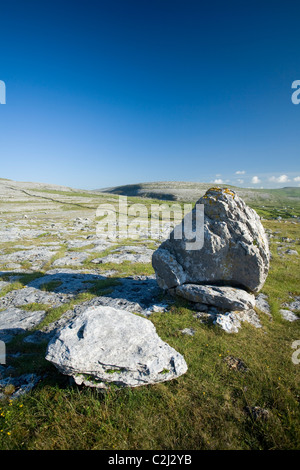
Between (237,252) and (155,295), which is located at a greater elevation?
(237,252)

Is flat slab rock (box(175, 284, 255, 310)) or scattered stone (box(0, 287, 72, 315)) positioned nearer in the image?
flat slab rock (box(175, 284, 255, 310))

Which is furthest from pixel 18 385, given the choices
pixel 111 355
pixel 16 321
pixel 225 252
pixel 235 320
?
pixel 225 252

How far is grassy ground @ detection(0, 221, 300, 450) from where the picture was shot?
17.3ft

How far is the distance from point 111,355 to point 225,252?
8.29 m

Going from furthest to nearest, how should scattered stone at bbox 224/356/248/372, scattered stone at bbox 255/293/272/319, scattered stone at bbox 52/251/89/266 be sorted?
1. scattered stone at bbox 52/251/89/266
2. scattered stone at bbox 255/293/272/319
3. scattered stone at bbox 224/356/248/372

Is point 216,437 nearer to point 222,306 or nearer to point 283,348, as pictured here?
point 283,348

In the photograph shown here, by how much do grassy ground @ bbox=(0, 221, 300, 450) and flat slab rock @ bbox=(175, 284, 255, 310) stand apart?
2.54 meters

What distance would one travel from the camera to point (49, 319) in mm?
10797

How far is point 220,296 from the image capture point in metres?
11.0

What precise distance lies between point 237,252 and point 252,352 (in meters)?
5.14

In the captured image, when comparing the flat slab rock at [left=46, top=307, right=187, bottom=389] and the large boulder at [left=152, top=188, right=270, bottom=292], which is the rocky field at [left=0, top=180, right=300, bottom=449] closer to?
the flat slab rock at [left=46, top=307, right=187, bottom=389]

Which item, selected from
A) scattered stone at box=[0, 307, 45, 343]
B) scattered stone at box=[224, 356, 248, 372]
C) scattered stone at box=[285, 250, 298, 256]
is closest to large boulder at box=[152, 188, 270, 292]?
scattered stone at box=[224, 356, 248, 372]

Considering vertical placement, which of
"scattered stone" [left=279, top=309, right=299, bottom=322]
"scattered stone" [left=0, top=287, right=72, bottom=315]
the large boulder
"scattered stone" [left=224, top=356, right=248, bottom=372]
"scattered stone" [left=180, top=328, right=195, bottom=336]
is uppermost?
the large boulder
